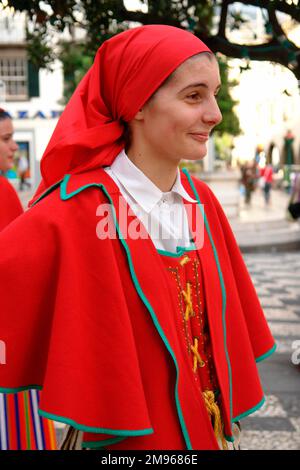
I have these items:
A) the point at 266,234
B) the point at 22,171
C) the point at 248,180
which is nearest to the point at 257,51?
the point at 266,234

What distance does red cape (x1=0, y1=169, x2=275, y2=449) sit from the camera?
1500 millimetres

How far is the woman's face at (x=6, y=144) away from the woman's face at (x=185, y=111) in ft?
5.49

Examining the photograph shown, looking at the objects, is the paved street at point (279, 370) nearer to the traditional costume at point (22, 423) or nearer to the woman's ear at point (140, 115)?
the traditional costume at point (22, 423)

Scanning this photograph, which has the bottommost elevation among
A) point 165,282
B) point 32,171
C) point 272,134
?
point 272,134

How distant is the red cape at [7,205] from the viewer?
3.02m

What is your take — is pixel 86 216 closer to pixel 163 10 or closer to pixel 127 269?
pixel 127 269

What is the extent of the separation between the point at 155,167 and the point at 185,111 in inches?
7.1

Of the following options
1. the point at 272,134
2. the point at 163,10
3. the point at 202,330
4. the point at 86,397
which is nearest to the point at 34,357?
the point at 86,397

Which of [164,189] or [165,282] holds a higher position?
[164,189]

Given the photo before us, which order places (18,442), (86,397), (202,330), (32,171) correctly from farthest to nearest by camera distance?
(32,171), (18,442), (202,330), (86,397)

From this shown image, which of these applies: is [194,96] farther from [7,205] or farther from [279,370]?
[279,370]

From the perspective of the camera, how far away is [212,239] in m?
1.83

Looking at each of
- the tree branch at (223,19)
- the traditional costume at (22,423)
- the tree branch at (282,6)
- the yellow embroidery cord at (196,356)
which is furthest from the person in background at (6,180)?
the tree branch at (223,19)
